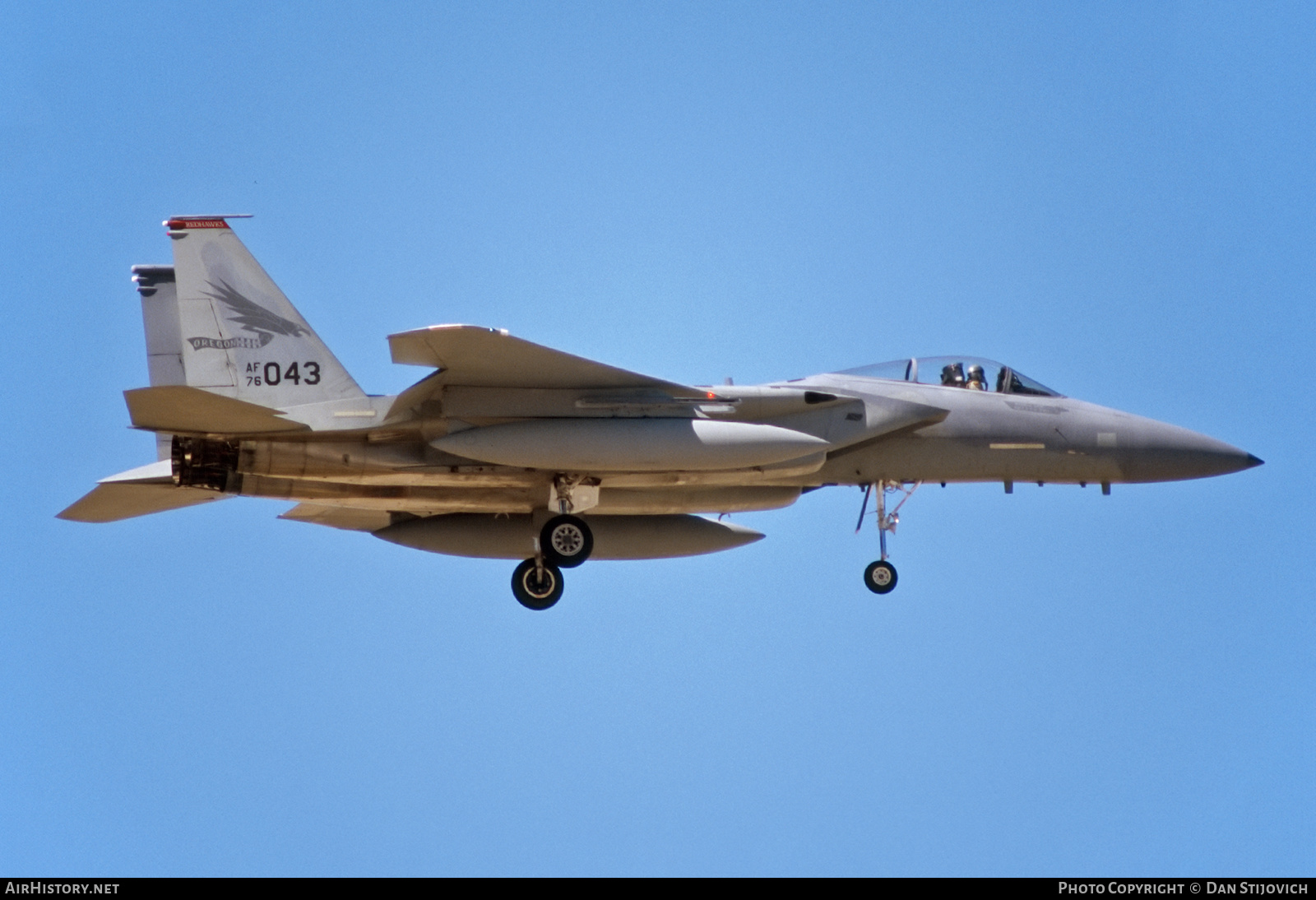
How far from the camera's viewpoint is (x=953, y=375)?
2184 cm

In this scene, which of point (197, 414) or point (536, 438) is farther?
point (536, 438)

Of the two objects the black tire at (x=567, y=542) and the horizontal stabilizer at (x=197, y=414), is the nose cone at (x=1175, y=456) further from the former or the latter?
the horizontal stabilizer at (x=197, y=414)

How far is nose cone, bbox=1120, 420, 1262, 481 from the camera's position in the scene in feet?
71.3

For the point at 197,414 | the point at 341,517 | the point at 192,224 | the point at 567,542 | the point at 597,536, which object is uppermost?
the point at 192,224

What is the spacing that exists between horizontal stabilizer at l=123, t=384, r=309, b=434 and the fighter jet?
3 centimetres

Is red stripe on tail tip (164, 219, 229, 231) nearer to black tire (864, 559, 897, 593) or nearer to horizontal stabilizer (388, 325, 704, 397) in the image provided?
horizontal stabilizer (388, 325, 704, 397)

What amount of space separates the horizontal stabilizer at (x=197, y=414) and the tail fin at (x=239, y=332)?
65cm

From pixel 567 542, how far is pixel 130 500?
5117 mm

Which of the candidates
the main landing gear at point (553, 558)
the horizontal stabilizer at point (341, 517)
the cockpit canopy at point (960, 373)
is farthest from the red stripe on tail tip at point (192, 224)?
the cockpit canopy at point (960, 373)

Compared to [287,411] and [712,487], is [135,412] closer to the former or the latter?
[287,411]

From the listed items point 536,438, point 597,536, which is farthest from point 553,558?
point 536,438

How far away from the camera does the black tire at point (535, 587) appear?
68.8 ft

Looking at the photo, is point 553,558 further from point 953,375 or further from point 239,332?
point 953,375
